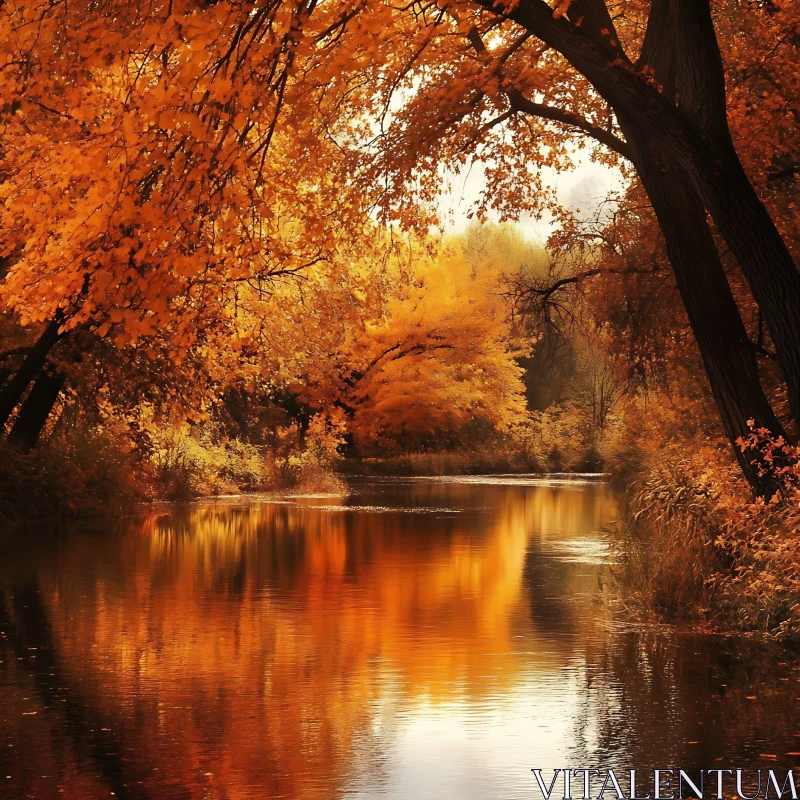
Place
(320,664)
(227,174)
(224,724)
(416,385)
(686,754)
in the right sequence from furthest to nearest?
(416,385) < (227,174) < (320,664) < (224,724) < (686,754)

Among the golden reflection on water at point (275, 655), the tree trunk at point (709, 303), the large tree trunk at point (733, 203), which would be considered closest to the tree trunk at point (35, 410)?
the golden reflection on water at point (275, 655)

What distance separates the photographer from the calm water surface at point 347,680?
7.64 m

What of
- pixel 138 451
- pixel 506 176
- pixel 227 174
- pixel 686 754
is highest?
pixel 506 176

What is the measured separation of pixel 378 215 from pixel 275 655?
7664mm

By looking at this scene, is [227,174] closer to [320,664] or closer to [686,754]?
[320,664]

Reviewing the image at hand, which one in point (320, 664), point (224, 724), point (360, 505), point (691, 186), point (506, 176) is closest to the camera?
point (224, 724)

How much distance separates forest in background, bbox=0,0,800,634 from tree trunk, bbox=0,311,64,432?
6cm

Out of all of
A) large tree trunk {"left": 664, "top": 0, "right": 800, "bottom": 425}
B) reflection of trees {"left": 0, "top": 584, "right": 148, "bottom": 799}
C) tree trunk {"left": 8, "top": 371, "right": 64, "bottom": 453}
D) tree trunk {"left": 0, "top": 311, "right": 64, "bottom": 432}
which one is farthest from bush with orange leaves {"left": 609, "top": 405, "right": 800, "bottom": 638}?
tree trunk {"left": 8, "top": 371, "right": 64, "bottom": 453}

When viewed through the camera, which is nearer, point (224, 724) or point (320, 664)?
point (224, 724)

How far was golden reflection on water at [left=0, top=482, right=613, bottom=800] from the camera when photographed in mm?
7680

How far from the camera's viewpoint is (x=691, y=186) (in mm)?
14039

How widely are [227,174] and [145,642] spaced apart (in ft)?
Answer: 12.8

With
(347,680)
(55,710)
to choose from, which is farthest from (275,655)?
(55,710)

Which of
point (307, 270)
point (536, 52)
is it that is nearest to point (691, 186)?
point (536, 52)
